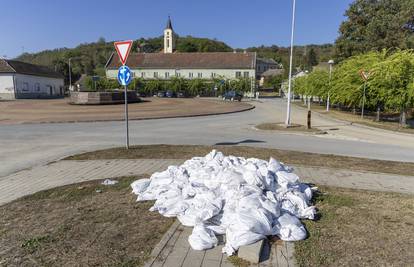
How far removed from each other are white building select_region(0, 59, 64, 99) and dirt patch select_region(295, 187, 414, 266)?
2747 inches

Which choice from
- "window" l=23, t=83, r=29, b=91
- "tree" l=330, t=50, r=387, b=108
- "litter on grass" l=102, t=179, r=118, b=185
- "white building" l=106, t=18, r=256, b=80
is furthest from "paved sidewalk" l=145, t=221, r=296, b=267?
"white building" l=106, t=18, r=256, b=80

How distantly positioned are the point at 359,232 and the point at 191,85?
73.8 meters

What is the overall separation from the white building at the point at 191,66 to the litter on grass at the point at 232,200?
73.7 metres

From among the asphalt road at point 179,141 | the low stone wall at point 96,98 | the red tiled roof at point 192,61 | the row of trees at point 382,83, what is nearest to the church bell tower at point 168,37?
the red tiled roof at point 192,61

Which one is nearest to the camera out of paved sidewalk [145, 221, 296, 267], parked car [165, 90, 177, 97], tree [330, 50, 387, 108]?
paved sidewalk [145, 221, 296, 267]

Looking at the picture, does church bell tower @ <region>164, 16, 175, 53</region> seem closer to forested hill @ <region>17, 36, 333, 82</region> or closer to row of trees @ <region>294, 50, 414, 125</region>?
forested hill @ <region>17, 36, 333, 82</region>

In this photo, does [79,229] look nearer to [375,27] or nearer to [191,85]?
[375,27]

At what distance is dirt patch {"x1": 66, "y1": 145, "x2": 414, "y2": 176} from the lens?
9234mm

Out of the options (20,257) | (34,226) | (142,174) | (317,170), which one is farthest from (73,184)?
(317,170)

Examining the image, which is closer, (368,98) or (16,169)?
(16,169)

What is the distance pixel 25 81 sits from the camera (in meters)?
67.5

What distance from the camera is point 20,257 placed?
13.0 feet

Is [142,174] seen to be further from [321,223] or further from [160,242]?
[321,223]

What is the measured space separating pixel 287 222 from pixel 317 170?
436 centimetres
